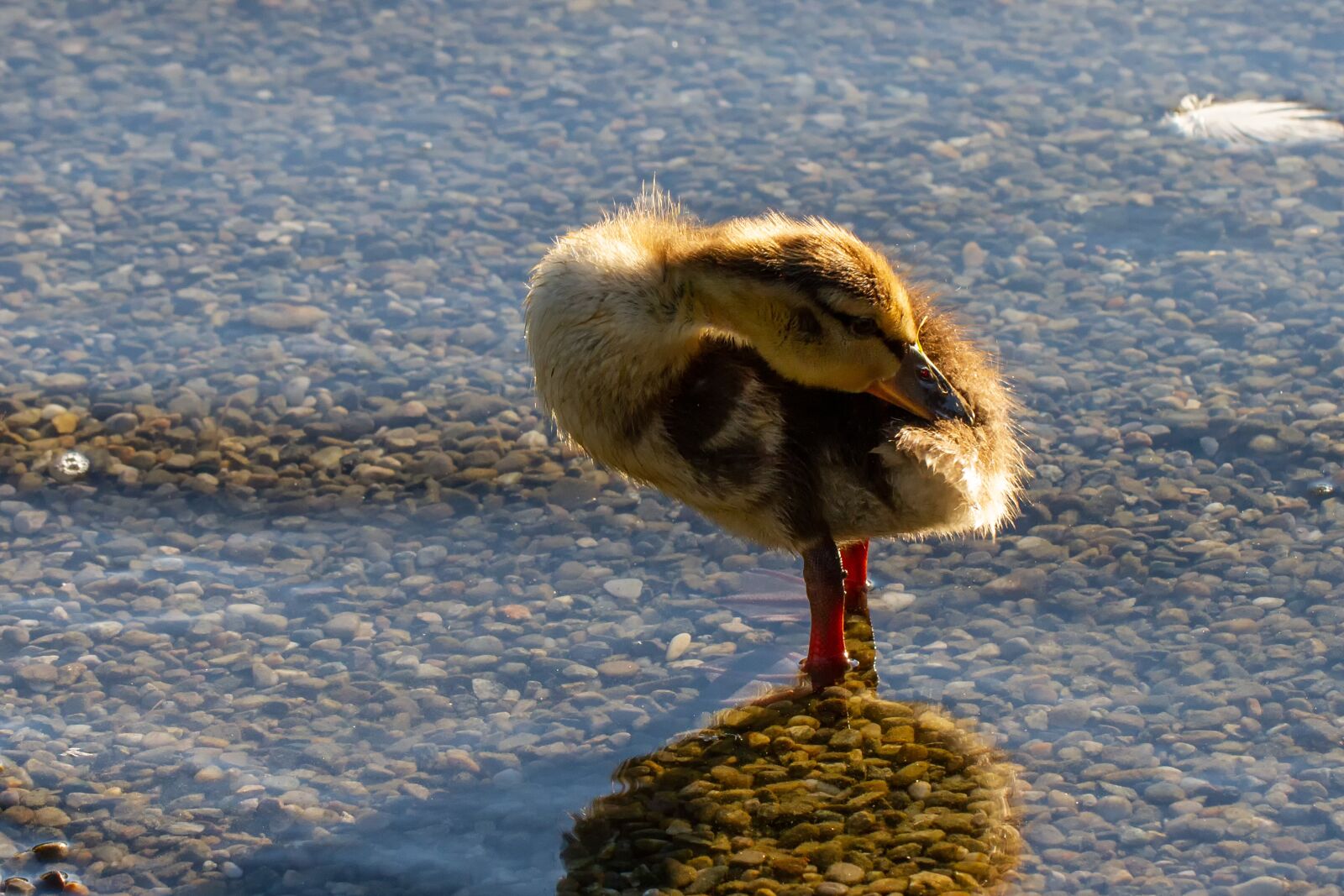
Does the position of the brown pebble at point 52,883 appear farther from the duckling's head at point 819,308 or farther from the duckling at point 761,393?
the duckling's head at point 819,308

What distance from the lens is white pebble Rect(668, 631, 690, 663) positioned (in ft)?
14.5

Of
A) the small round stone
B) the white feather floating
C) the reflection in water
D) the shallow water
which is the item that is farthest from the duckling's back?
the white feather floating

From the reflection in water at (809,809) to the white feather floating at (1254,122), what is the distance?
3431 mm

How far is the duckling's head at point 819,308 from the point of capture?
408cm

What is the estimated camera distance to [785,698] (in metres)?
4.34

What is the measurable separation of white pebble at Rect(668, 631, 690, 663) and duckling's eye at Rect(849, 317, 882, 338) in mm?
940

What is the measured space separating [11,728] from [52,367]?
175cm

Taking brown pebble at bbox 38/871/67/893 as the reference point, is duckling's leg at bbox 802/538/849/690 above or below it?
above

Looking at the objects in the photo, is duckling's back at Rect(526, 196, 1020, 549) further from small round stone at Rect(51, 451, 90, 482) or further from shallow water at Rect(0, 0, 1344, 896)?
small round stone at Rect(51, 451, 90, 482)

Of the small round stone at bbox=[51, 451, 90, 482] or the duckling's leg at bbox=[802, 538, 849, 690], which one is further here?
the small round stone at bbox=[51, 451, 90, 482]

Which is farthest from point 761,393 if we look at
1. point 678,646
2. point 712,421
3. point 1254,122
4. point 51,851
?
point 1254,122

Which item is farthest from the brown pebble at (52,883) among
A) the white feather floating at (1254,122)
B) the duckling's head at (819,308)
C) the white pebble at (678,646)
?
the white feather floating at (1254,122)

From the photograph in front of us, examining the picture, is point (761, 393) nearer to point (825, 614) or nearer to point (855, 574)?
point (825, 614)

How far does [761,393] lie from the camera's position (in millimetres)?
4328
